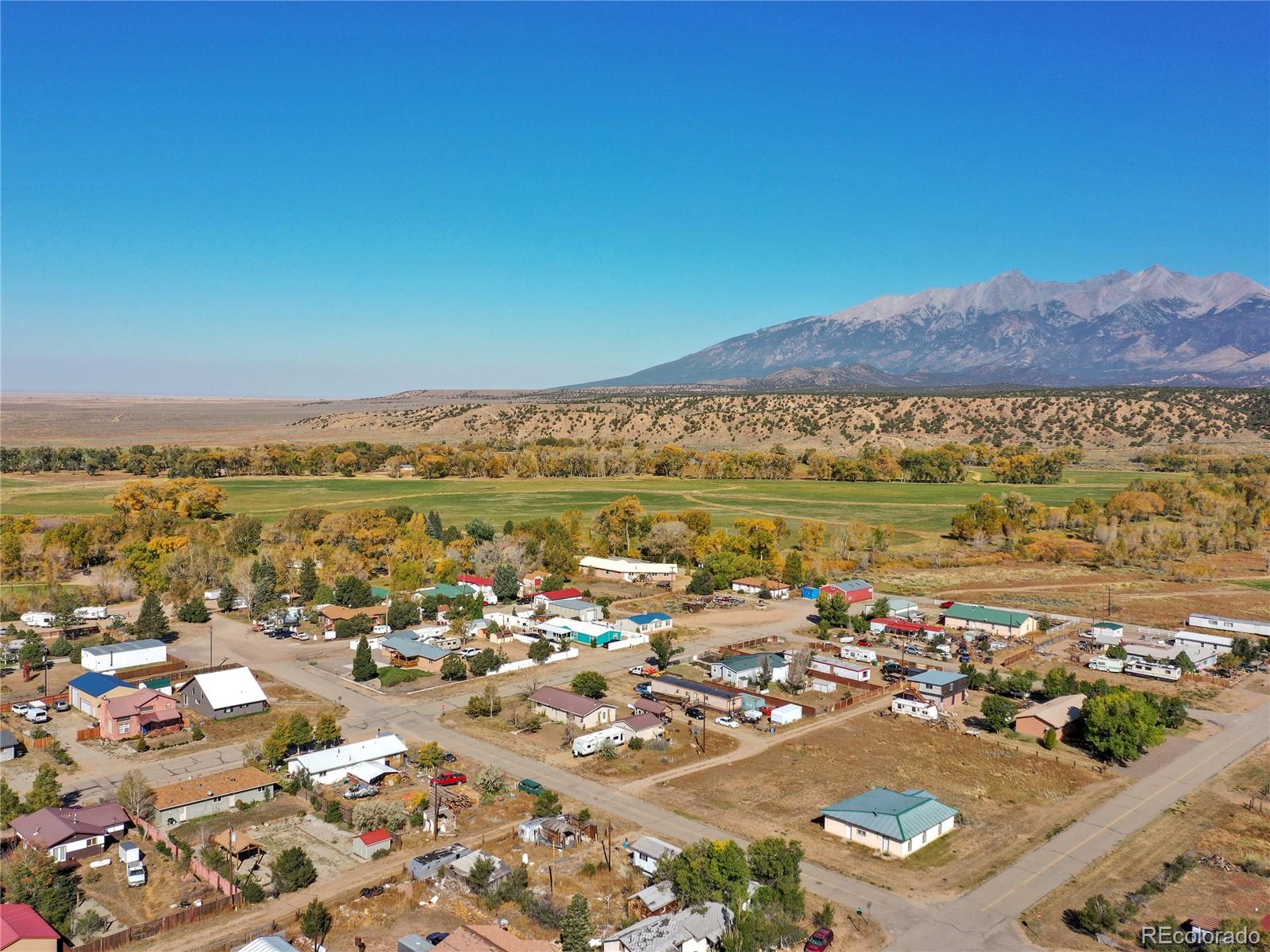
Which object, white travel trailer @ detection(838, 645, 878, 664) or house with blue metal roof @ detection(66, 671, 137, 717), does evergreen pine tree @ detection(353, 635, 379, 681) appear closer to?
house with blue metal roof @ detection(66, 671, 137, 717)

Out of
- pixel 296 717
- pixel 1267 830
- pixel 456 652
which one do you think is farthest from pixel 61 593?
pixel 1267 830

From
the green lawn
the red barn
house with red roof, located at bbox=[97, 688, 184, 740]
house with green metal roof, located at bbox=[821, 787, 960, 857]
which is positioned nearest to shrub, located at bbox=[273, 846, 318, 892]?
house with green metal roof, located at bbox=[821, 787, 960, 857]

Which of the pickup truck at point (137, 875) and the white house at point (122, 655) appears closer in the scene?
the pickup truck at point (137, 875)

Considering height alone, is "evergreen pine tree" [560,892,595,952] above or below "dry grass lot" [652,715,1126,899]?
above

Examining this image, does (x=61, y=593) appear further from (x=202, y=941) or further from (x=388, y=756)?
(x=202, y=941)

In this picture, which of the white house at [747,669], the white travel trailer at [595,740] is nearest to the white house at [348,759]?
the white travel trailer at [595,740]

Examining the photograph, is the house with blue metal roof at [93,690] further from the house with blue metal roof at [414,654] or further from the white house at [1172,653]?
the white house at [1172,653]

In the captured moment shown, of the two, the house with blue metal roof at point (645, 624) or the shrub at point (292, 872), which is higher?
the shrub at point (292, 872)
